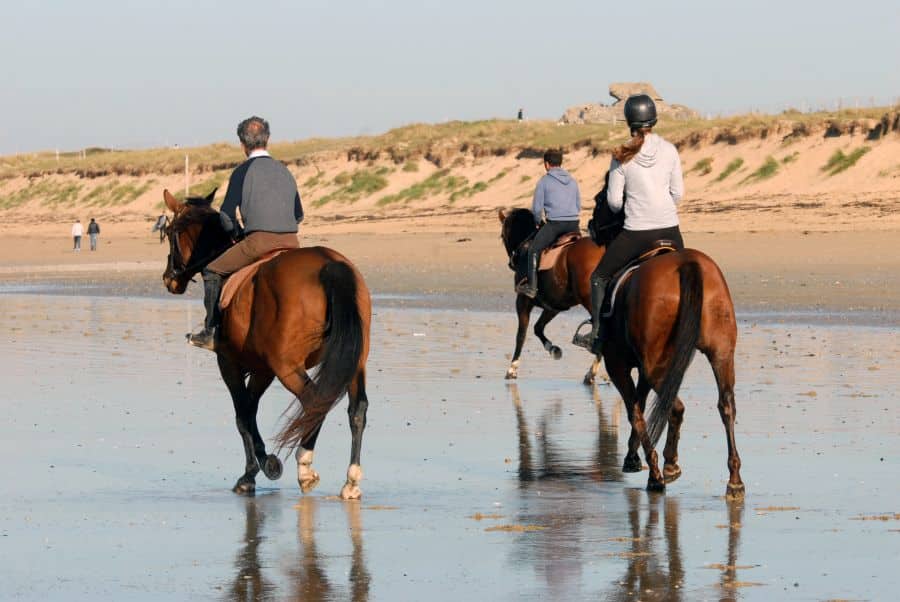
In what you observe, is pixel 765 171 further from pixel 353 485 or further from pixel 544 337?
pixel 353 485

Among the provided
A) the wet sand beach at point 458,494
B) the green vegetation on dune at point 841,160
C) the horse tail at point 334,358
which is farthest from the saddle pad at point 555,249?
the green vegetation on dune at point 841,160

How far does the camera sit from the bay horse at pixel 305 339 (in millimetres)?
9742

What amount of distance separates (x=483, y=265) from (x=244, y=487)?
26175 millimetres

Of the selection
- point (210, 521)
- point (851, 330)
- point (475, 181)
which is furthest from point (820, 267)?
point (475, 181)

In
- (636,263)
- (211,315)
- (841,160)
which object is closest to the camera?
(211,315)

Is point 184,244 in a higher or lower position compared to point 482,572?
higher

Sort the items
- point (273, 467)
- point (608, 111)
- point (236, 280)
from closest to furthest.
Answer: point (273, 467)
point (236, 280)
point (608, 111)

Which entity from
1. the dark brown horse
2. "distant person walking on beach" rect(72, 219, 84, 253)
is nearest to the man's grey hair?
the dark brown horse

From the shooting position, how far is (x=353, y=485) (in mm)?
9680

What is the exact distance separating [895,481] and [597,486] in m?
1.68

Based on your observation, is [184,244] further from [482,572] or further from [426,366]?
[426,366]

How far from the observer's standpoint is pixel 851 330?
20.4 meters

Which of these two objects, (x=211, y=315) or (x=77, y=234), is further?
(x=77, y=234)

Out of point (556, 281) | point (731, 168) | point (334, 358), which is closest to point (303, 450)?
point (334, 358)
